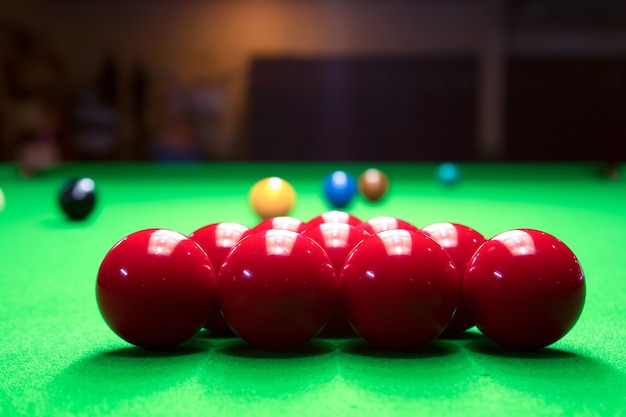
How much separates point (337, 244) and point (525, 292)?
56 centimetres

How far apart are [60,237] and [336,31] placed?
1072 cm

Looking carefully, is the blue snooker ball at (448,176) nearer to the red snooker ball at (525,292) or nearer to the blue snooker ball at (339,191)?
the blue snooker ball at (339,191)

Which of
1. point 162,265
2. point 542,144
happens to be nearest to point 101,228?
point 162,265

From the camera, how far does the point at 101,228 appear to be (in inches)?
184

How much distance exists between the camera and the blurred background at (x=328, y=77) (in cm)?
1396

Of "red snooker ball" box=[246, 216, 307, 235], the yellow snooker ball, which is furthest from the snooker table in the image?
the yellow snooker ball

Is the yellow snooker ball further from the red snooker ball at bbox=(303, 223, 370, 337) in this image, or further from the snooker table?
the red snooker ball at bbox=(303, 223, 370, 337)

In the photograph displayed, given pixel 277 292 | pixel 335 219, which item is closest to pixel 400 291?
pixel 277 292

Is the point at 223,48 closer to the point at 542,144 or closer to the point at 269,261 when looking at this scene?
the point at 542,144

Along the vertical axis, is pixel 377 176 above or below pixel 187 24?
below

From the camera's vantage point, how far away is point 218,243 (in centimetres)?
229

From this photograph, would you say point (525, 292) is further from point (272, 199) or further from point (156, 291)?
point (272, 199)

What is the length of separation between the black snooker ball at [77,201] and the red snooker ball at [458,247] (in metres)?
Answer: 3.08

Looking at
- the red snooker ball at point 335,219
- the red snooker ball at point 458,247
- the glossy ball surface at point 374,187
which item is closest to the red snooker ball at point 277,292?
the red snooker ball at point 458,247
